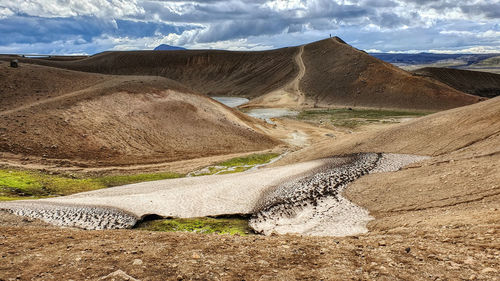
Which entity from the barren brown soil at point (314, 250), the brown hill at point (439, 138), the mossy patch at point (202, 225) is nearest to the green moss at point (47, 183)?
the barren brown soil at point (314, 250)

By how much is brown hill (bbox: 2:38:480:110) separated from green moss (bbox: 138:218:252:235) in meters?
73.2

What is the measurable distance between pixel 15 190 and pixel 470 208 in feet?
83.7

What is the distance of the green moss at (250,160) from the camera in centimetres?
3575

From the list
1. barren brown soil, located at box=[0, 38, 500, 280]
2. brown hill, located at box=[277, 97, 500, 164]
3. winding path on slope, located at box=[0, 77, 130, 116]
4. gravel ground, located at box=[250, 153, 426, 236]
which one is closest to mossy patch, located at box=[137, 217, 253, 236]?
gravel ground, located at box=[250, 153, 426, 236]

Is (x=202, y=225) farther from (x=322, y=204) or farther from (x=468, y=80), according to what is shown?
(x=468, y=80)

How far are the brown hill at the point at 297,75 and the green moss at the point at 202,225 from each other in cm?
7321

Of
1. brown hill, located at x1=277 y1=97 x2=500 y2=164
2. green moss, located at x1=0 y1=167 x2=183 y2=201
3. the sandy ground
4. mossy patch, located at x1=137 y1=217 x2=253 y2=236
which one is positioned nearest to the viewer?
mossy patch, located at x1=137 y1=217 x2=253 y2=236

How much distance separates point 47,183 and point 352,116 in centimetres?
5760

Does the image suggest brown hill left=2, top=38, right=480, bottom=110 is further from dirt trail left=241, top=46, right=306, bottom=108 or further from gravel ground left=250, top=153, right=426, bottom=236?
gravel ground left=250, top=153, right=426, bottom=236

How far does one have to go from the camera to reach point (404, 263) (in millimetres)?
9828

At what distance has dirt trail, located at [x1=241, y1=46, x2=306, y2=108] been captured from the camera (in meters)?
90.9

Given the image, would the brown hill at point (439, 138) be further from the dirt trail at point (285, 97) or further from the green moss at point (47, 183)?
the dirt trail at point (285, 97)

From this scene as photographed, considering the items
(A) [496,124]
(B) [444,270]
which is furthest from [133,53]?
(B) [444,270]

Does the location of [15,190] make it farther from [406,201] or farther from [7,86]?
[7,86]
